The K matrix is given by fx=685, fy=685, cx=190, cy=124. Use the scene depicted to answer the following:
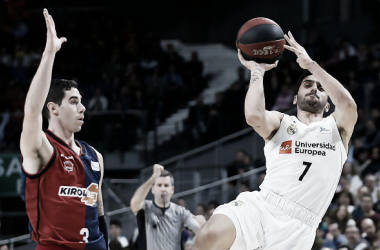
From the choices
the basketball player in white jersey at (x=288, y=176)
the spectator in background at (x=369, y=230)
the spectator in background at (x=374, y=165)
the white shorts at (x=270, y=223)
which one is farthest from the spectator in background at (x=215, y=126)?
the white shorts at (x=270, y=223)

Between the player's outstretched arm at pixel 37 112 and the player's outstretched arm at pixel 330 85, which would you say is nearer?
the player's outstretched arm at pixel 37 112

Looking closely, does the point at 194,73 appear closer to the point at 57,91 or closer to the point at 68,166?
the point at 57,91

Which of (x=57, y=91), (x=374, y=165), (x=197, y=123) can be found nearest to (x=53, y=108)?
(x=57, y=91)

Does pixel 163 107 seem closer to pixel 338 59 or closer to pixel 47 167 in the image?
pixel 338 59

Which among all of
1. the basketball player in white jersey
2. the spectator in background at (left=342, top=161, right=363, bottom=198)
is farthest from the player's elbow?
the spectator in background at (left=342, top=161, right=363, bottom=198)

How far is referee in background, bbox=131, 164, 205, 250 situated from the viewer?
821 centimetres

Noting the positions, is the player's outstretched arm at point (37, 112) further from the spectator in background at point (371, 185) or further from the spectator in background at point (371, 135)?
the spectator in background at point (371, 135)

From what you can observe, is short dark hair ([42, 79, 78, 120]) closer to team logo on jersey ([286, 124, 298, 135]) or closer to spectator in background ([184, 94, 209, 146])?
team logo on jersey ([286, 124, 298, 135])

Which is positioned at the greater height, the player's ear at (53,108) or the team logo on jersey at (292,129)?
the player's ear at (53,108)

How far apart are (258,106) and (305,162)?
714 mm

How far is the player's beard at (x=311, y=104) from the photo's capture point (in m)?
6.07

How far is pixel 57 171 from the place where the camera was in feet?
15.6

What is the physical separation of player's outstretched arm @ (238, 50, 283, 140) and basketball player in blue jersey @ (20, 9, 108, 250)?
4.23ft

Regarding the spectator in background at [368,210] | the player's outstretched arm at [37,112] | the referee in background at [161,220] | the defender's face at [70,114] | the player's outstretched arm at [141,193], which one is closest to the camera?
the player's outstretched arm at [37,112]
